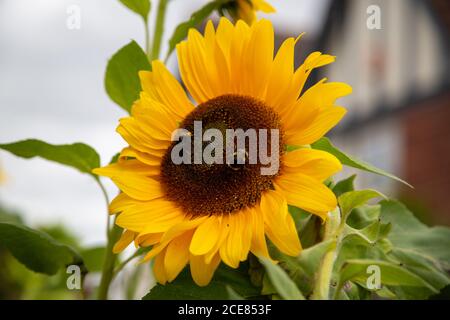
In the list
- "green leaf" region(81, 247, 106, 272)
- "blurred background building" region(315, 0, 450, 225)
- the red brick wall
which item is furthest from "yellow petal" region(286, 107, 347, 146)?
the red brick wall

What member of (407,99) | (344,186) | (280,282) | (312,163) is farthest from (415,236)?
(407,99)

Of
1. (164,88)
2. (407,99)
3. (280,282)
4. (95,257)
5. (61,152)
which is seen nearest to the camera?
(280,282)

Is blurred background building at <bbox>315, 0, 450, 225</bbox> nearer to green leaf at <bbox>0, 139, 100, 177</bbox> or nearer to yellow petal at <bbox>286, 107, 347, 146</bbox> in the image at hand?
green leaf at <bbox>0, 139, 100, 177</bbox>

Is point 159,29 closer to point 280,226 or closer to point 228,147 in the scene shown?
point 228,147

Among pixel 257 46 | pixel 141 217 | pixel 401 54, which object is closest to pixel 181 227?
pixel 141 217

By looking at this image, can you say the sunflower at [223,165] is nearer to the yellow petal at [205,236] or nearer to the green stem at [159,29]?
the yellow petal at [205,236]
